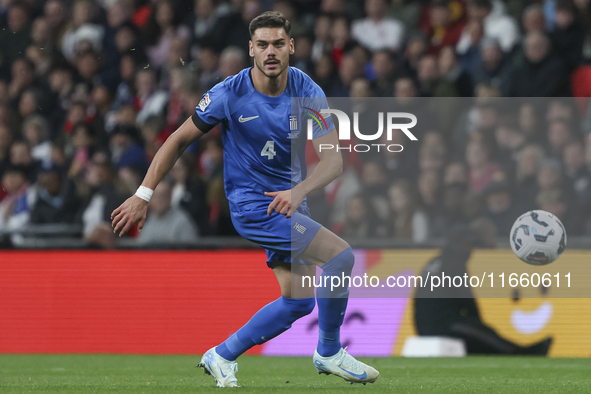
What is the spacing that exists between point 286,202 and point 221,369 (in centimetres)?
122

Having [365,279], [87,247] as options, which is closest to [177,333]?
[87,247]

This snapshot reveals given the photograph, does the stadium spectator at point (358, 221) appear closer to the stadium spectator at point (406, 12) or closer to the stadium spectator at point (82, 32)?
the stadium spectator at point (406, 12)

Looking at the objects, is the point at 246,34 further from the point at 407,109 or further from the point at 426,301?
the point at 426,301

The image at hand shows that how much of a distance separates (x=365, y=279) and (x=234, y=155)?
11.2ft

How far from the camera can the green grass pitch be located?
17.8ft

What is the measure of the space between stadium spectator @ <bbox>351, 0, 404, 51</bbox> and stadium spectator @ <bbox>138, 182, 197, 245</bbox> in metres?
3.31

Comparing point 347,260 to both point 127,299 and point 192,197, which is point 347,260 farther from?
point 192,197

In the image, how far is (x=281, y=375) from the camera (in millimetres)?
6777

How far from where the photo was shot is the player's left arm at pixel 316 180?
5023 mm

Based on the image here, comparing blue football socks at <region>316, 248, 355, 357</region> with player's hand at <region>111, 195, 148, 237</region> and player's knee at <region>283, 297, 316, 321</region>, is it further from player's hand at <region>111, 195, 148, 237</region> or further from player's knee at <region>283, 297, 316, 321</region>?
player's hand at <region>111, 195, 148, 237</region>

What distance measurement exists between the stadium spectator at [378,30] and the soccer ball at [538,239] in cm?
454

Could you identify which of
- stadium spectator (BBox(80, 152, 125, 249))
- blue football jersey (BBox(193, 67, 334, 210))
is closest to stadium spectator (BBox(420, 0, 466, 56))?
stadium spectator (BBox(80, 152, 125, 249))

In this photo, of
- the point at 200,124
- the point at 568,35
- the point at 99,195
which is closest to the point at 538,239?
the point at 200,124

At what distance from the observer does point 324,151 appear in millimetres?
5336
